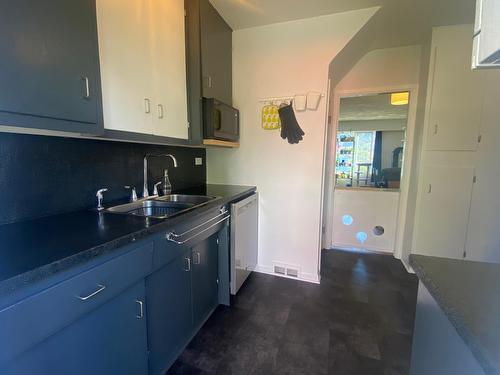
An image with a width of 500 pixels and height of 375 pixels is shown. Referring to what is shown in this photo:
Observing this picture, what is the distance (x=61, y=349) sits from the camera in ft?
2.66

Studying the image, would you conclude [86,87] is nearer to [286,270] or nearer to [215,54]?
[215,54]

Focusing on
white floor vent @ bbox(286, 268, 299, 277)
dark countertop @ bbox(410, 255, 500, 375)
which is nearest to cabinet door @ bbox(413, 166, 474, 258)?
white floor vent @ bbox(286, 268, 299, 277)

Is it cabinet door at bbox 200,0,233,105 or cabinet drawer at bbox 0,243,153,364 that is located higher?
cabinet door at bbox 200,0,233,105

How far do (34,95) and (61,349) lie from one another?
932mm

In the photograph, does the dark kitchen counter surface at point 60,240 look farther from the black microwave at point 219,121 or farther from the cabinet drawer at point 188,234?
the black microwave at point 219,121

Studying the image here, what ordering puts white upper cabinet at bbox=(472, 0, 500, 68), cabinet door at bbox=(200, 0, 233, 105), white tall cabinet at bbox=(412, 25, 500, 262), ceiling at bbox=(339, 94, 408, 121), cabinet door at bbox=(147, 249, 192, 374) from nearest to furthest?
white upper cabinet at bbox=(472, 0, 500, 68) < cabinet door at bbox=(147, 249, 192, 374) < cabinet door at bbox=(200, 0, 233, 105) < white tall cabinet at bbox=(412, 25, 500, 262) < ceiling at bbox=(339, 94, 408, 121)

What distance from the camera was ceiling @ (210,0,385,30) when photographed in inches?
77.5

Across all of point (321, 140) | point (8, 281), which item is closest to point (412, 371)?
point (8, 281)

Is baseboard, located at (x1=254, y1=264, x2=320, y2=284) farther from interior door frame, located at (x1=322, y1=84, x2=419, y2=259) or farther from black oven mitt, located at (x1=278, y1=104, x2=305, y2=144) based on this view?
black oven mitt, located at (x1=278, y1=104, x2=305, y2=144)

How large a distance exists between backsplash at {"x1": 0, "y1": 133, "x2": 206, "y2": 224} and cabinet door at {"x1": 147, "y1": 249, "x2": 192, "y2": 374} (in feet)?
2.31

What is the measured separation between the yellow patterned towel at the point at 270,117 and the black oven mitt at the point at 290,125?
2.2 inches

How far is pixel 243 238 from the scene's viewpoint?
2201 mm

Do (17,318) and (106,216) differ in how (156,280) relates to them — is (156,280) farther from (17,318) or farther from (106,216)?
(17,318)

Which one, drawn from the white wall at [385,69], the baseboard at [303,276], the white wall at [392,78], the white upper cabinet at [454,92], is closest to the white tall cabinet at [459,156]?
the white upper cabinet at [454,92]
